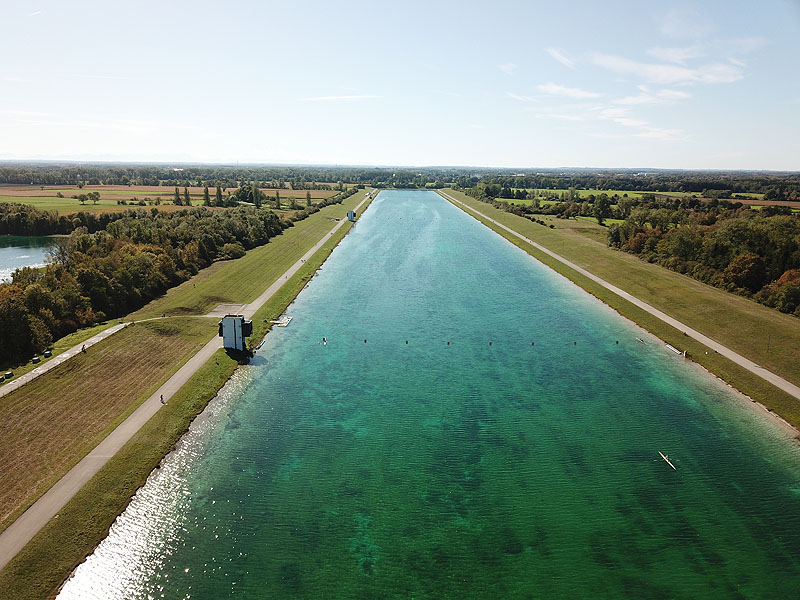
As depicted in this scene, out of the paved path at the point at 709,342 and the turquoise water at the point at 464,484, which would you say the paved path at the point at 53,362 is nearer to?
the turquoise water at the point at 464,484

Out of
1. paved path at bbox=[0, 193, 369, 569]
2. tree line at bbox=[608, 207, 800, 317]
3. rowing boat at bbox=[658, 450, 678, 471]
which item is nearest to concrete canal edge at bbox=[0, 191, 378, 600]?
paved path at bbox=[0, 193, 369, 569]

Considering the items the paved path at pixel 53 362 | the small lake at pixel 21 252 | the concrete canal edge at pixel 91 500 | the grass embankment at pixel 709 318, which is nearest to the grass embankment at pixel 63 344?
the paved path at pixel 53 362

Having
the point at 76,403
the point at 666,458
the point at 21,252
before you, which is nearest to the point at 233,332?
the point at 76,403

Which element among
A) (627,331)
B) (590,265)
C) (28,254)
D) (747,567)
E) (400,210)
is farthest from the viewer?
(400,210)

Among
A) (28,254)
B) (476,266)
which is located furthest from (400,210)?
(28,254)

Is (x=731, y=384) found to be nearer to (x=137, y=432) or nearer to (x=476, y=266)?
(x=137, y=432)

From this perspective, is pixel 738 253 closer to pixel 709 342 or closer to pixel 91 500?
pixel 709 342
